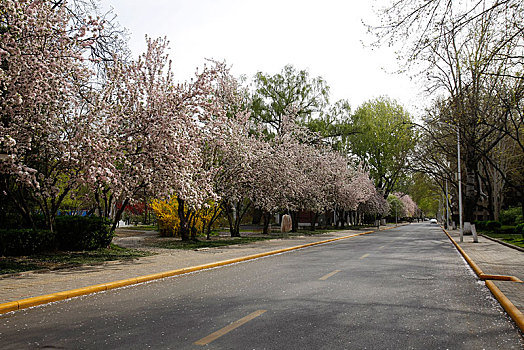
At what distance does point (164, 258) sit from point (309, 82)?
3848cm

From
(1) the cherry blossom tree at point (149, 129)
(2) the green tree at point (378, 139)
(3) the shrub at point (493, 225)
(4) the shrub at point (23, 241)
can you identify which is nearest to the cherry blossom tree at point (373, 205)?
(2) the green tree at point (378, 139)

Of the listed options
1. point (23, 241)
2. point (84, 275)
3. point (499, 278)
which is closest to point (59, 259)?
point (23, 241)

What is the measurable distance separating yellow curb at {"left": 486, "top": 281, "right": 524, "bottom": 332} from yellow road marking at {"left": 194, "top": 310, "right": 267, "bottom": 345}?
3.83 meters

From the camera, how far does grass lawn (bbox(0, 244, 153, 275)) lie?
461 inches

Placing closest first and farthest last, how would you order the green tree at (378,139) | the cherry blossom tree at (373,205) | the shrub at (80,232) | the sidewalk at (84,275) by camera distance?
1. the sidewalk at (84,275)
2. the shrub at (80,232)
3. the green tree at (378,139)
4. the cherry blossom tree at (373,205)

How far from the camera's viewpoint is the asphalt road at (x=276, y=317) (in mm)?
5270

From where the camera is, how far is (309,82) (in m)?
50.0

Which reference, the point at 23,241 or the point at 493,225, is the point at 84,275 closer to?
the point at 23,241

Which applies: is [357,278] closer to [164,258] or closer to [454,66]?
[164,258]

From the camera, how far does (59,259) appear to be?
13.5 metres

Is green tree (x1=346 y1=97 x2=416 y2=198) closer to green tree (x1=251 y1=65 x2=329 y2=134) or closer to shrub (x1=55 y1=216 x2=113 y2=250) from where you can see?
green tree (x1=251 y1=65 x2=329 y2=134)

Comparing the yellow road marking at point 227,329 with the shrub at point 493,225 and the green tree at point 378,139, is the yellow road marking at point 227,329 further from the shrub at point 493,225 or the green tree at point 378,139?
the green tree at point 378,139

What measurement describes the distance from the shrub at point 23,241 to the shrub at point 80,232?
1003 millimetres

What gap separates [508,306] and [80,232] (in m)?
14.1
